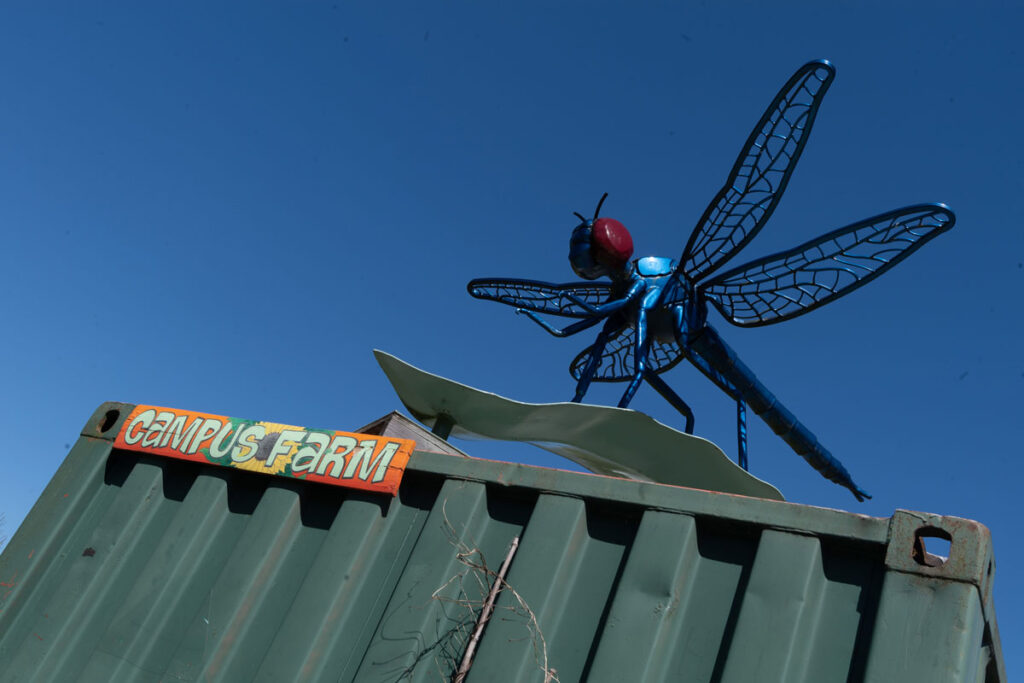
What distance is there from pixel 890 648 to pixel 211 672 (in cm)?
169

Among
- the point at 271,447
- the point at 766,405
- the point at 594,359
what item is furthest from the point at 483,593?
the point at 766,405

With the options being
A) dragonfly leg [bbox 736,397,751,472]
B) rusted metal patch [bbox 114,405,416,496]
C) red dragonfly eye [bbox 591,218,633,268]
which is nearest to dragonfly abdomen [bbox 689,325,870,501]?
dragonfly leg [bbox 736,397,751,472]

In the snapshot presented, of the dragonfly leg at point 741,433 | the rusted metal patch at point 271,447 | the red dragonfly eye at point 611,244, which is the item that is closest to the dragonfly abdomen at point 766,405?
the dragonfly leg at point 741,433

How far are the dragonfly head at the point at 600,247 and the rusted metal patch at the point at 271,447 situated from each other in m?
2.54

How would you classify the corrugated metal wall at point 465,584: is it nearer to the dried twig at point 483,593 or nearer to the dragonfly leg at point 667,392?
the dried twig at point 483,593

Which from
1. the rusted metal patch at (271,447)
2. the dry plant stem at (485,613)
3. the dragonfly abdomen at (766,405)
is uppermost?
the dragonfly abdomen at (766,405)

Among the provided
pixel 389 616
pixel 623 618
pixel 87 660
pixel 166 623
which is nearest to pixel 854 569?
pixel 623 618

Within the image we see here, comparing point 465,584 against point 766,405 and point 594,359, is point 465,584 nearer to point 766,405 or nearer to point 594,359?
point 594,359

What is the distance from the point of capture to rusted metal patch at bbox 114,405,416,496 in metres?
2.41

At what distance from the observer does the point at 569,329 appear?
501cm

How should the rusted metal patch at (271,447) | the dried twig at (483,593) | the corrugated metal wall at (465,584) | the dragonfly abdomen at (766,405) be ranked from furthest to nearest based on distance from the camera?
the dragonfly abdomen at (766,405), the rusted metal patch at (271,447), the dried twig at (483,593), the corrugated metal wall at (465,584)

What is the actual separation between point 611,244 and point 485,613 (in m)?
3.11

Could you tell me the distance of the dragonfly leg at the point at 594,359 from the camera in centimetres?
471

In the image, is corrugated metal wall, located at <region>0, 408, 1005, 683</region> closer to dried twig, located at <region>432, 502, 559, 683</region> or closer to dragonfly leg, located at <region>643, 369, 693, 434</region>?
dried twig, located at <region>432, 502, 559, 683</region>
